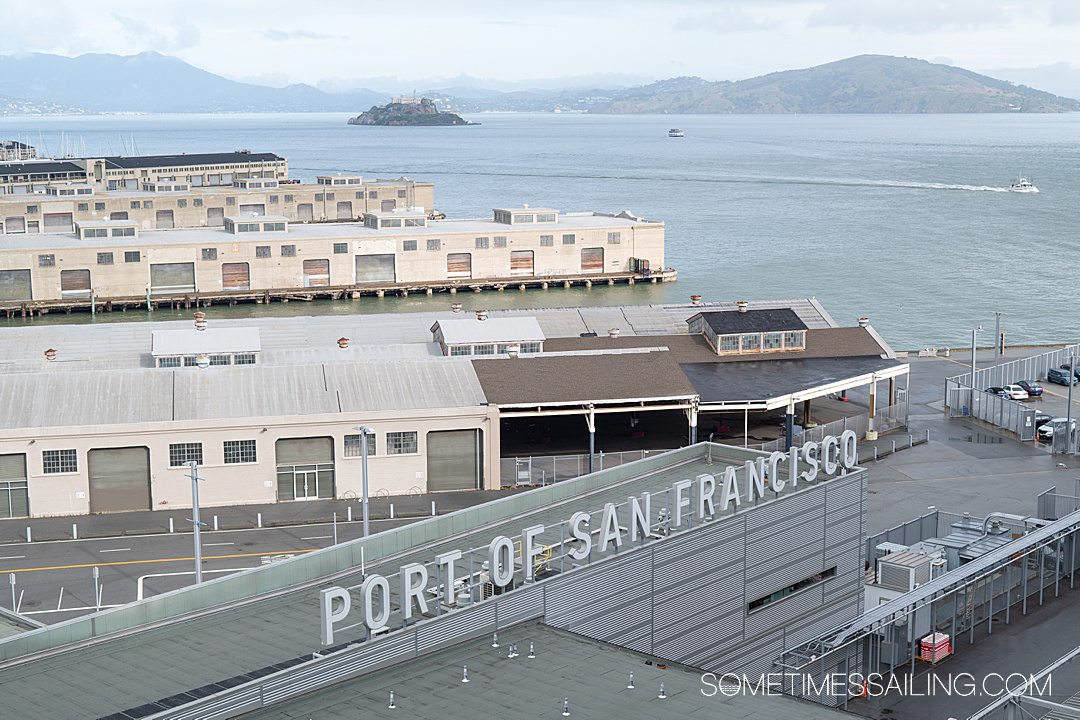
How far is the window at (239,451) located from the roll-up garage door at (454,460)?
7.95 metres

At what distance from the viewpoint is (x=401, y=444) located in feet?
202

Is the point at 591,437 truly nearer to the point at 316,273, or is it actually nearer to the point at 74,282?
the point at 316,273

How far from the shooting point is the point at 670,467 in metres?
46.1

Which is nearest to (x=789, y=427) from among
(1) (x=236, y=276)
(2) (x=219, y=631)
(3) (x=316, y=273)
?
(2) (x=219, y=631)

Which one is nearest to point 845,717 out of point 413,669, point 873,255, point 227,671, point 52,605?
point 413,669

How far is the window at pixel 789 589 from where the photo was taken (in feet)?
133

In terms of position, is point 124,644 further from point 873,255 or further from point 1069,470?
point 873,255

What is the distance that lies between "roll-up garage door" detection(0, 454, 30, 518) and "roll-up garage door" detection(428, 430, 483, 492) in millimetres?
17527

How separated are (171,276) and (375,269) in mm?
20159

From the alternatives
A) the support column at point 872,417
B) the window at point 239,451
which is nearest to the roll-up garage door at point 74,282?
the window at point 239,451

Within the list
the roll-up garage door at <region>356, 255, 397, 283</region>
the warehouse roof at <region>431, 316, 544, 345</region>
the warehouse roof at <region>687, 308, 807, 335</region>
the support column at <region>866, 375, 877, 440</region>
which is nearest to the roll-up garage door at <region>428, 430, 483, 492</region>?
the warehouse roof at <region>431, 316, 544, 345</region>

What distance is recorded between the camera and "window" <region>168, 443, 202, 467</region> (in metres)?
59.7

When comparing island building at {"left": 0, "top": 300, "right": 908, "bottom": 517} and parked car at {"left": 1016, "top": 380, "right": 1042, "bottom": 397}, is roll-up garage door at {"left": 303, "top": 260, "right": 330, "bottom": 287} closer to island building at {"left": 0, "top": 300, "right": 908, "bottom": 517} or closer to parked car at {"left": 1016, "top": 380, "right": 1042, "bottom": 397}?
island building at {"left": 0, "top": 300, "right": 908, "bottom": 517}

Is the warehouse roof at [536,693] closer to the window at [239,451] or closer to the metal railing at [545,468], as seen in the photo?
the window at [239,451]
